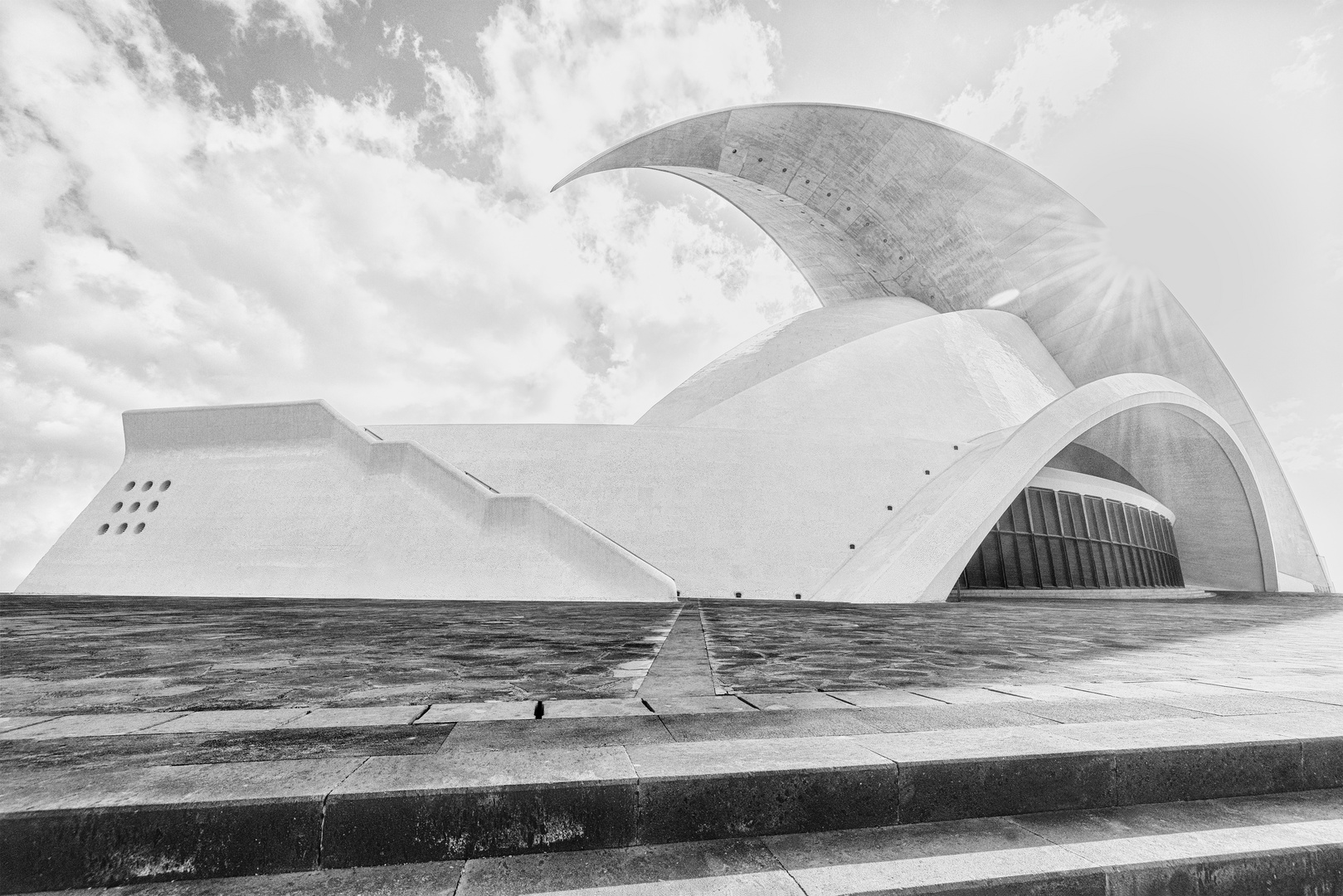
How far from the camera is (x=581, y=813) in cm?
163

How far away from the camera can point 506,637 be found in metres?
5.27

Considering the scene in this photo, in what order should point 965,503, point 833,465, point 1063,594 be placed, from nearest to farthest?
point 965,503 < point 833,465 < point 1063,594

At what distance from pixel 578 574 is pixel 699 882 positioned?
1034 cm

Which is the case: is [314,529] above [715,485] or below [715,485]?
below

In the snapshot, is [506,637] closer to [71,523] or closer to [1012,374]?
[71,523]

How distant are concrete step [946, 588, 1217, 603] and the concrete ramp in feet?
26.0

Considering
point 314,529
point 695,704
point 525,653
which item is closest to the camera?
point 695,704

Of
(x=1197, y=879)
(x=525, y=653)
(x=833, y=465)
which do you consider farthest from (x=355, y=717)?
(x=833, y=465)

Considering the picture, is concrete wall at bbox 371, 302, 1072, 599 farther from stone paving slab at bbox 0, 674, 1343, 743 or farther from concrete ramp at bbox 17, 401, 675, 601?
stone paving slab at bbox 0, 674, 1343, 743

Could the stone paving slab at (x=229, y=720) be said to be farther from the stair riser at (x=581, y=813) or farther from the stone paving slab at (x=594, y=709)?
the stone paving slab at (x=594, y=709)

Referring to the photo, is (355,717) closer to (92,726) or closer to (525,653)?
(92,726)

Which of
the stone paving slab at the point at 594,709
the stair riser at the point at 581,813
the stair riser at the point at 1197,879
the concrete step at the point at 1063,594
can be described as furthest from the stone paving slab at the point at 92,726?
the concrete step at the point at 1063,594

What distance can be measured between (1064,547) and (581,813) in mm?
17654

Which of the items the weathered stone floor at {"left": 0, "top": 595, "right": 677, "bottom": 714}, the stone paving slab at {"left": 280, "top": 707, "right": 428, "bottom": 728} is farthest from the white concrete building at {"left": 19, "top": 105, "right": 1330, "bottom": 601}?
the stone paving slab at {"left": 280, "top": 707, "right": 428, "bottom": 728}
